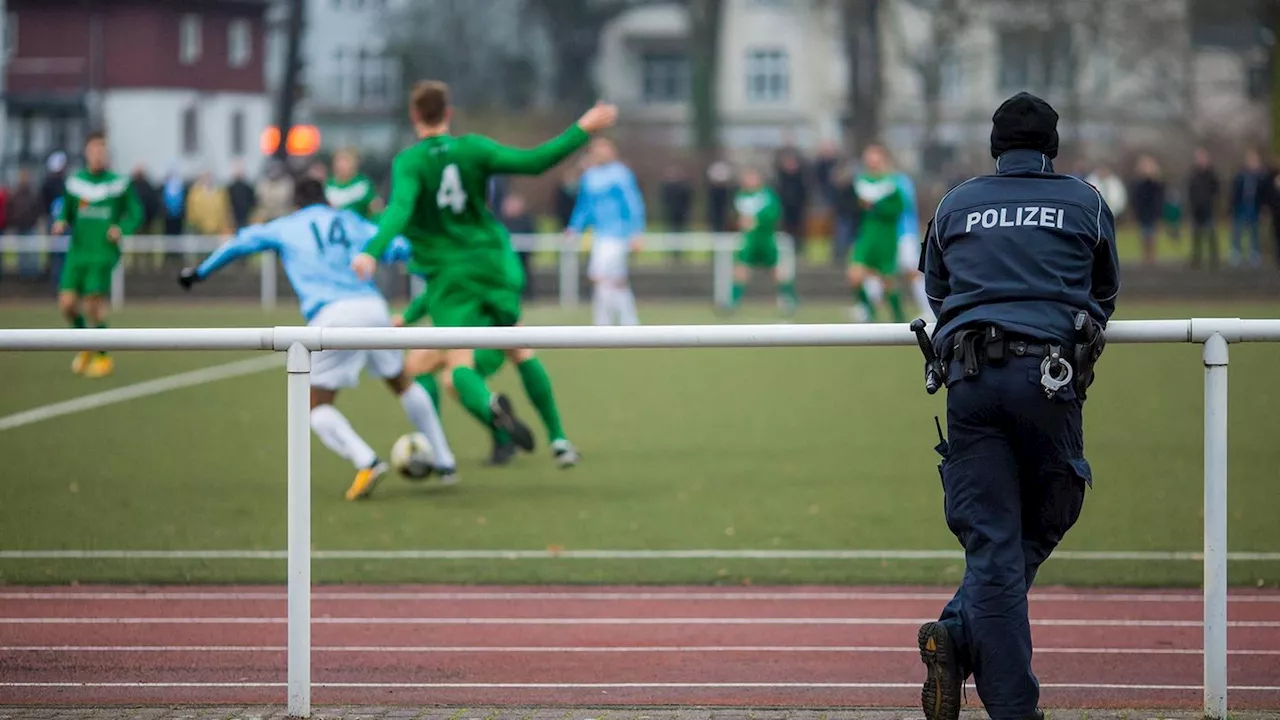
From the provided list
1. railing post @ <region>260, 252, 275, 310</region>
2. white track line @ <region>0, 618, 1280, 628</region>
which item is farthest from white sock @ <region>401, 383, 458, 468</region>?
railing post @ <region>260, 252, 275, 310</region>

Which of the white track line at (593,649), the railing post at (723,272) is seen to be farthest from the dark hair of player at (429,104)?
the railing post at (723,272)

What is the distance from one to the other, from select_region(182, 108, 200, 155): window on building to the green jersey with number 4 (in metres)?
Result: 60.3

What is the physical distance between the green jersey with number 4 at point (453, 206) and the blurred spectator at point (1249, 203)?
2219 centimetres

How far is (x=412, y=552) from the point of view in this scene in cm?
906

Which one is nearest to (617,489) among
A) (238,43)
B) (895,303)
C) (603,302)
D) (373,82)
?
(895,303)

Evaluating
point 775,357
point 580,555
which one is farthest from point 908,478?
point 775,357

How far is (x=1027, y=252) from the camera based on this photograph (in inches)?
197

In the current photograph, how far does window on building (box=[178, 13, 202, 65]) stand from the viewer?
231ft

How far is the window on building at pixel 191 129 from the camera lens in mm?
69500

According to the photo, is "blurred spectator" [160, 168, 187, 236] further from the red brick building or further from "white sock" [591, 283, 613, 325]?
the red brick building

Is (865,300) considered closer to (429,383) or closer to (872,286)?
(872,286)

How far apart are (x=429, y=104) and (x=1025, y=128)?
6097mm

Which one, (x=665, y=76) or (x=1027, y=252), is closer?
(x=1027, y=252)

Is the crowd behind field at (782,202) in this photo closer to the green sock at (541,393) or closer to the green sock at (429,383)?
the green sock at (429,383)
